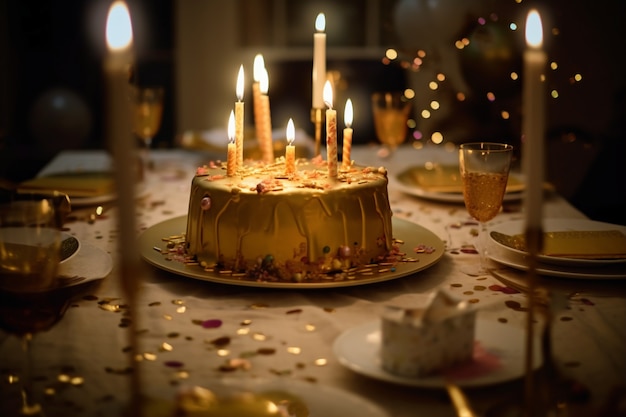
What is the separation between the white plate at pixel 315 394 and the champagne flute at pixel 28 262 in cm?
32

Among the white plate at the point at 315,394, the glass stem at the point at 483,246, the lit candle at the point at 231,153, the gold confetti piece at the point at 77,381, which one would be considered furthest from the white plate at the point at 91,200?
the white plate at the point at 315,394

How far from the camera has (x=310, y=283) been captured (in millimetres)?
1592

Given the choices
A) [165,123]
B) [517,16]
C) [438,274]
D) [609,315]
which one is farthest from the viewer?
[165,123]

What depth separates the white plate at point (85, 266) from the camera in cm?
161

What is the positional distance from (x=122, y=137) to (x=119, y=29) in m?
0.14

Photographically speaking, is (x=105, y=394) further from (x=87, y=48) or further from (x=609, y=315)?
(x=87, y=48)

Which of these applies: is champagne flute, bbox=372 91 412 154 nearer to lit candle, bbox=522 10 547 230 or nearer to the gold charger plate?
the gold charger plate

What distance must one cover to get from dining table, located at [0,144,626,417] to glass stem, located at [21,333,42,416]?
1cm

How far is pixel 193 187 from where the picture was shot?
1.79 metres

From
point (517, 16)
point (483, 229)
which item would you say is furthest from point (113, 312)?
point (517, 16)

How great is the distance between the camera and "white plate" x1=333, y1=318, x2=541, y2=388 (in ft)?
3.68

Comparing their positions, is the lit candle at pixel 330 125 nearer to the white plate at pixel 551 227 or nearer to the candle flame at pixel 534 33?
the white plate at pixel 551 227

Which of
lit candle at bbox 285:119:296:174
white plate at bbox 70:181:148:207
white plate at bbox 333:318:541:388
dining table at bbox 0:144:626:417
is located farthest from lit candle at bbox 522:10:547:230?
white plate at bbox 70:181:148:207

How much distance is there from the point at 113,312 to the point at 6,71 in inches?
203
